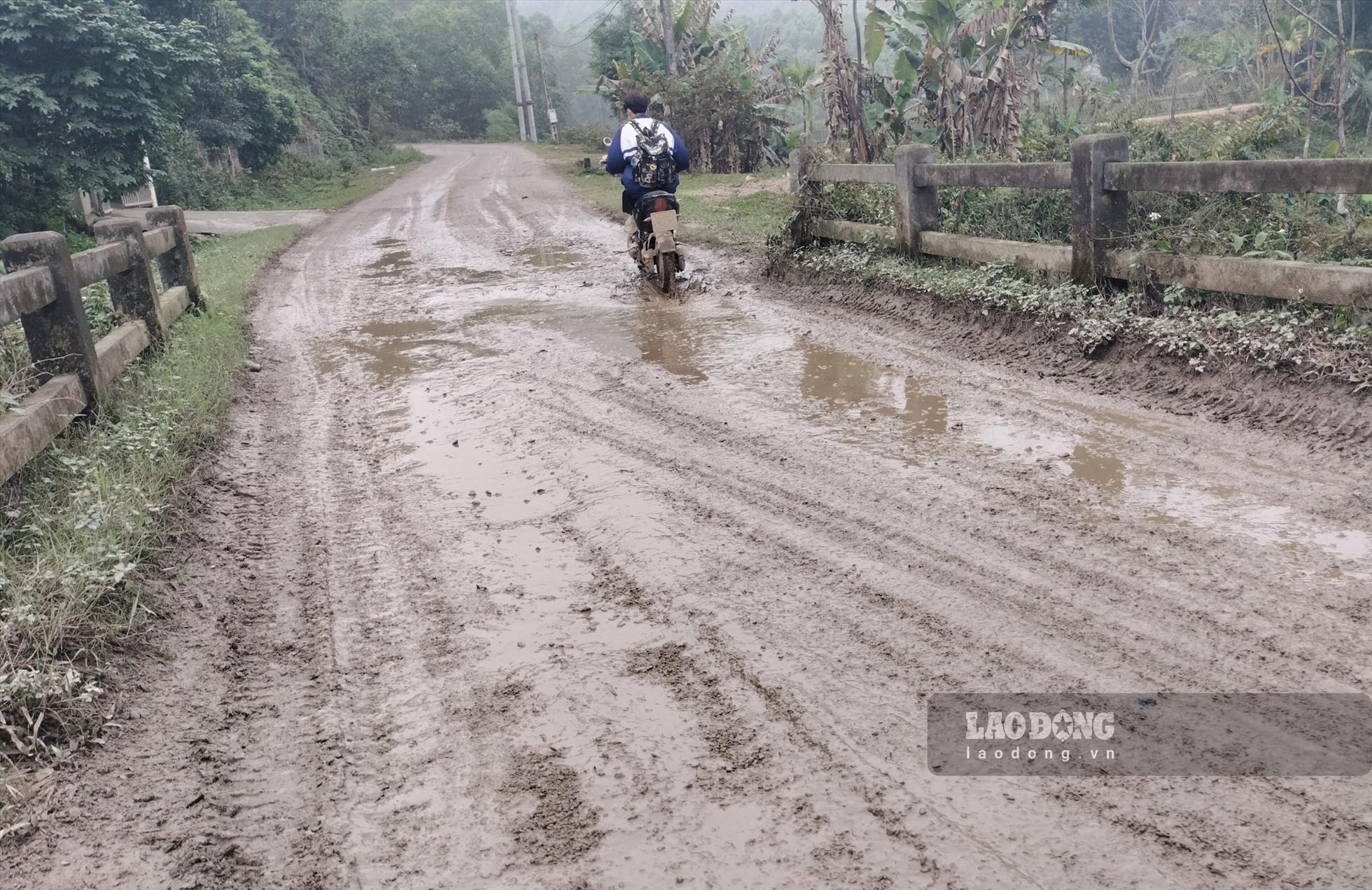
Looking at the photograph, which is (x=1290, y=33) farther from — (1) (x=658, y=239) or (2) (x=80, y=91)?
(2) (x=80, y=91)

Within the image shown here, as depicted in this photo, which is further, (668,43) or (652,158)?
(668,43)

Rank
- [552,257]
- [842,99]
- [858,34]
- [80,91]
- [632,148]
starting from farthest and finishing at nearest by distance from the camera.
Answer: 1. [80,91]
2. [842,99]
3. [858,34]
4. [552,257]
5. [632,148]

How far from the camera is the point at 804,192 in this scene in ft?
35.5

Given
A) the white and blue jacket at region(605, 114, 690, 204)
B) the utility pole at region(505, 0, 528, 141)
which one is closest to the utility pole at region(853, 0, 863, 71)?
the white and blue jacket at region(605, 114, 690, 204)

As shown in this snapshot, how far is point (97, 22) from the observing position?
1852 centimetres

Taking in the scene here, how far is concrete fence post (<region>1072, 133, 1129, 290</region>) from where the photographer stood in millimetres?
7035

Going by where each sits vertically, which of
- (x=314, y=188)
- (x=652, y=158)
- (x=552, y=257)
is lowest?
(x=552, y=257)

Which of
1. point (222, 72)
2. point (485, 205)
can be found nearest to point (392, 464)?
point (485, 205)

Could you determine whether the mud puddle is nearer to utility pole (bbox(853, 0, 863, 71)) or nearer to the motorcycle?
the motorcycle

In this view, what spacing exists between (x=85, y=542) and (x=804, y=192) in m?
7.99

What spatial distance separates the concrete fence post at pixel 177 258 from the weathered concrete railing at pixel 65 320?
5.81 feet

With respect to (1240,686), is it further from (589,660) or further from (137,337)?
(137,337)

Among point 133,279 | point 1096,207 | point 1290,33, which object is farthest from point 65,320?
point 1290,33

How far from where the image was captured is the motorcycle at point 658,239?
1024 centimetres
